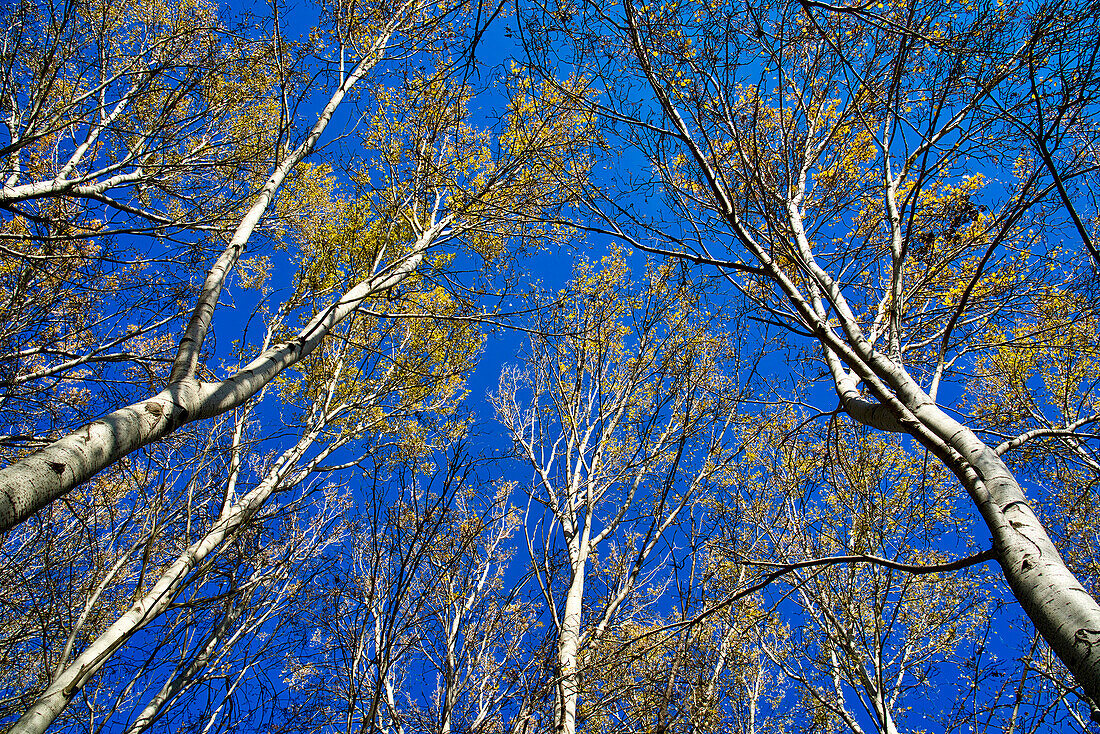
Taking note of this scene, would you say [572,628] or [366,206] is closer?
[572,628]

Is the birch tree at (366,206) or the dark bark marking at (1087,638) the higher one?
the birch tree at (366,206)

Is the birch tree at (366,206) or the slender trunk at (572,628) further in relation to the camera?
the slender trunk at (572,628)

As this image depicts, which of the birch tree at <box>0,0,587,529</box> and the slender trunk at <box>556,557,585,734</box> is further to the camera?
the slender trunk at <box>556,557,585,734</box>

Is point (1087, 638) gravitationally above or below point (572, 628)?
below

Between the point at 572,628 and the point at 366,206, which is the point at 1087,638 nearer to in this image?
the point at 572,628

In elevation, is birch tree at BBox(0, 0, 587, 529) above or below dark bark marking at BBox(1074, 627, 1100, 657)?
above

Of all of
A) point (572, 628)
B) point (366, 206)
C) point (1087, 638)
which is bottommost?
point (1087, 638)

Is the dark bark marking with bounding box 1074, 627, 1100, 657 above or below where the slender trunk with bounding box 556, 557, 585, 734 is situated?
below

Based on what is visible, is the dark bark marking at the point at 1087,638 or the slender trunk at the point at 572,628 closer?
the dark bark marking at the point at 1087,638

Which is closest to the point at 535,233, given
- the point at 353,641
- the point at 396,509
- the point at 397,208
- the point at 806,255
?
the point at 397,208

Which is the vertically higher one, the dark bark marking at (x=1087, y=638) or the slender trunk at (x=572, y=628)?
the slender trunk at (x=572, y=628)

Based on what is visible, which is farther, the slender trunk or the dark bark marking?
the slender trunk

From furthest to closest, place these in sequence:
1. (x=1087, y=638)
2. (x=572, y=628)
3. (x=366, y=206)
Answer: (x=366, y=206) → (x=572, y=628) → (x=1087, y=638)

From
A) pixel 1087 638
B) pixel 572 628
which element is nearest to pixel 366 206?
pixel 572 628
